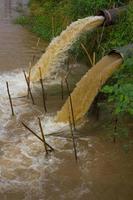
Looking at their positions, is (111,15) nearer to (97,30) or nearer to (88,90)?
(97,30)

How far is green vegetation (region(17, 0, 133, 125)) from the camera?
538cm

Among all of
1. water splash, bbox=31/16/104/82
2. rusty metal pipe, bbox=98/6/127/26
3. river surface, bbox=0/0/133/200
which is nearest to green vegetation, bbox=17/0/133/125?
rusty metal pipe, bbox=98/6/127/26

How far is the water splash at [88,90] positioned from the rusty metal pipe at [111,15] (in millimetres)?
1479

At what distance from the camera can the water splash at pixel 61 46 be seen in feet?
27.4

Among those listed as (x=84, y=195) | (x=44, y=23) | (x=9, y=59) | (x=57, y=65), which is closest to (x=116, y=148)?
(x=84, y=195)

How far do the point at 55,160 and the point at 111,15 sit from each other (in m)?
A: 3.36

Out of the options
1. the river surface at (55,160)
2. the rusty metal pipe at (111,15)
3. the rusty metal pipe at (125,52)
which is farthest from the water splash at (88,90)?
the rusty metal pipe at (111,15)

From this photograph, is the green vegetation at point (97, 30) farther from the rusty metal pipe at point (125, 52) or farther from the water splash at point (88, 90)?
the rusty metal pipe at point (125, 52)

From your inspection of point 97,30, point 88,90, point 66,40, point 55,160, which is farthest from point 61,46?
point 55,160

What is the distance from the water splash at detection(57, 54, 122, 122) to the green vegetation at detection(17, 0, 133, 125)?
166 millimetres

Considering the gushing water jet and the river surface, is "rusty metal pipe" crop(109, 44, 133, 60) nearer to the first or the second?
the river surface

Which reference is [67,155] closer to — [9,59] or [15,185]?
[15,185]

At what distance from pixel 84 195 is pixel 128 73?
1.91 meters

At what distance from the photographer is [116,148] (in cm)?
625
